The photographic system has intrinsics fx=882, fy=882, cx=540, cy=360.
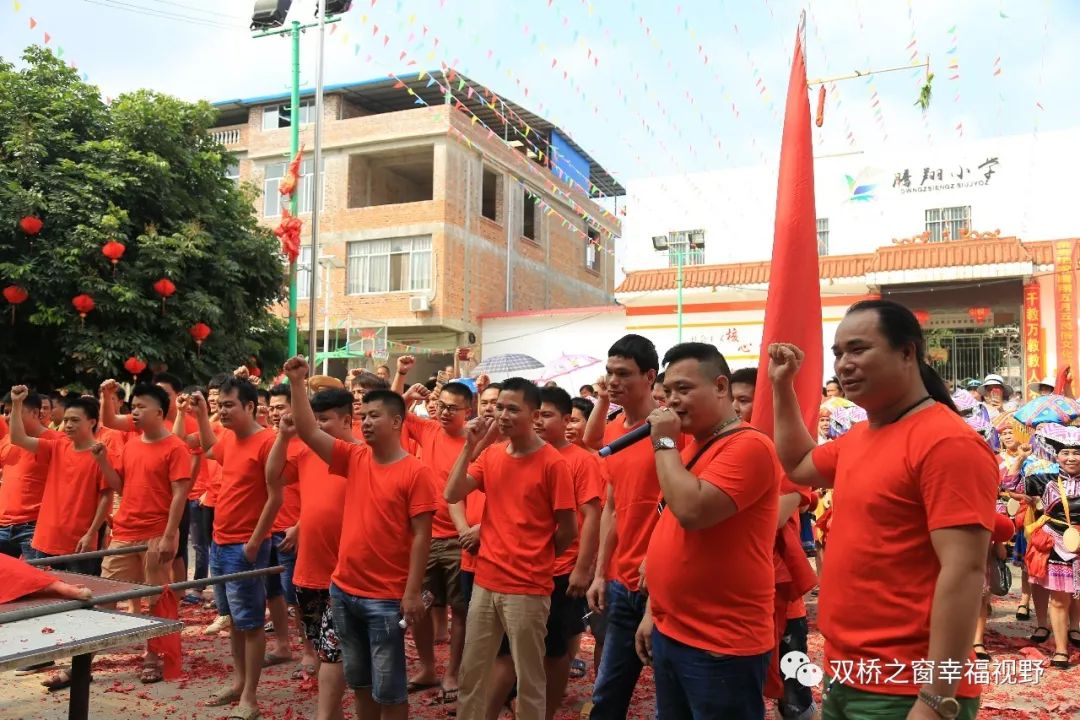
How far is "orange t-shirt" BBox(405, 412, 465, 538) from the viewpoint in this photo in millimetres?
5566

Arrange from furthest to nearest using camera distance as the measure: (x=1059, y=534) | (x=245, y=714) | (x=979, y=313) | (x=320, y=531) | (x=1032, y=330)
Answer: (x=979, y=313), (x=1032, y=330), (x=1059, y=534), (x=245, y=714), (x=320, y=531)

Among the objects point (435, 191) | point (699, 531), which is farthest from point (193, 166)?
point (699, 531)

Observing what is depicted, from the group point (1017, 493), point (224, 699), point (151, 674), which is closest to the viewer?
point (224, 699)

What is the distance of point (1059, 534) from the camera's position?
6.24 meters

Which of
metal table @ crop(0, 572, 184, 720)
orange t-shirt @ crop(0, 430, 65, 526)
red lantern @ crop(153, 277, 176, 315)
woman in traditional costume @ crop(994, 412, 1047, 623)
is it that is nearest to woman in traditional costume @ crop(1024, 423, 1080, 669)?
woman in traditional costume @ crop(994, 412, 1047, 623)

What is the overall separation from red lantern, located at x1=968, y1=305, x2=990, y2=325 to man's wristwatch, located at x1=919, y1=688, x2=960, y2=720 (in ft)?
57.8

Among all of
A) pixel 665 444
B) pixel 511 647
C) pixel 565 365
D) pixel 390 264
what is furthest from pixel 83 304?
pixel 390 264

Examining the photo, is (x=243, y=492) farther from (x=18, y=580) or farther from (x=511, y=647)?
(x=511, y=647)

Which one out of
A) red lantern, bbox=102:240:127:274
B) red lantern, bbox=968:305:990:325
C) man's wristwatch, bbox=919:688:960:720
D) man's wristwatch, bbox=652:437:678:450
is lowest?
man's wristwatch, bbox=919:688:960:720

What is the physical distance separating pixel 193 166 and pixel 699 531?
41.7 feet

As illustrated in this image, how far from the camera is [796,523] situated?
4.30 metres

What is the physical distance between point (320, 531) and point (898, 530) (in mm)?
3015

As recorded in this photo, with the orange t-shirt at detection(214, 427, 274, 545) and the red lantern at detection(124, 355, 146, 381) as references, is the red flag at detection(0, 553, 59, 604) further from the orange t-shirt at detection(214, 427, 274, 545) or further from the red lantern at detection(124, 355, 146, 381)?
the red lantern at detection(124, 355, 146, 381)

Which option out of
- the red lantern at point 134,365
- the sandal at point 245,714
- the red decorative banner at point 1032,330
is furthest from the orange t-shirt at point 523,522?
the red decorative banner at point 1032,330
